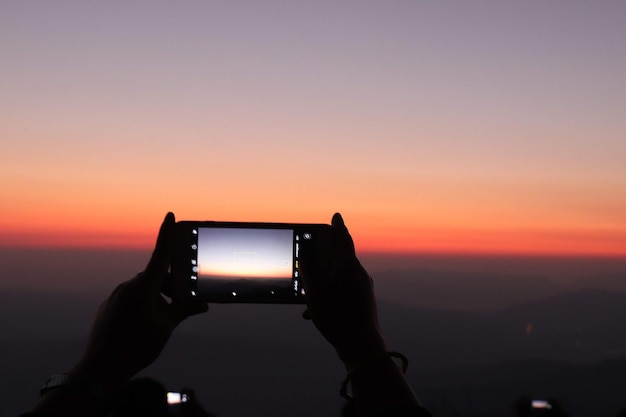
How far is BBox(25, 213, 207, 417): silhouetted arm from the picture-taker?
110cm

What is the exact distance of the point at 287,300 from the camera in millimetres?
2221

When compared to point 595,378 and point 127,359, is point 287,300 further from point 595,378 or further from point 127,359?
point 595,378

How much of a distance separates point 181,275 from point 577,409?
117105 mm

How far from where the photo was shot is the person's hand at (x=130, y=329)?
1239 mm

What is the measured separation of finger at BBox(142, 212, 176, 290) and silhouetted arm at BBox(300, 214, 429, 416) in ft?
1.24

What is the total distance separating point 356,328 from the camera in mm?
1284

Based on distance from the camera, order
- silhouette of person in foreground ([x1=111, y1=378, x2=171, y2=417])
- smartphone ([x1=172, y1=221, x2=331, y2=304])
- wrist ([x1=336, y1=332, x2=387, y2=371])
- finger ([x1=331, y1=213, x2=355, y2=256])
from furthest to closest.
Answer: silhouette of person in foreground ([x1=111, y1=378, x2=171, y2=417])
smartphone ([x1=172, y1=221, x2=331, y2=304])
finger ([x1=331, y1=213, x2=355, y2=256])
wrist ([x1=336, y1=332, x2=387, y2=371])

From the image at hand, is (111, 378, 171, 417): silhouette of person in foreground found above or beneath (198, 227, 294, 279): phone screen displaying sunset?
beneath

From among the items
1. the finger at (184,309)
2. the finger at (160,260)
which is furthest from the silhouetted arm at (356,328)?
the finger at (184,309)

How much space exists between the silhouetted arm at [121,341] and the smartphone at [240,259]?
73cm

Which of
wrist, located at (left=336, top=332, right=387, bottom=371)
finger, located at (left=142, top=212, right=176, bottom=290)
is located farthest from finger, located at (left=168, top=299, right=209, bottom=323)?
wrist, located at (left=336, top=332, right=387, bottom=371)

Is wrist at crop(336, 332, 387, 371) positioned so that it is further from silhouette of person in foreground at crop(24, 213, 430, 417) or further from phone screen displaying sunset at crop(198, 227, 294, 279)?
phone screen displaying sunset at crop(198, 227, 294, 279)

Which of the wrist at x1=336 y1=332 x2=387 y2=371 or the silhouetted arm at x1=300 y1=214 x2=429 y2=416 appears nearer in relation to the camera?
the silhouetted arm at x1=300 y1=214 x2=429 y2=416

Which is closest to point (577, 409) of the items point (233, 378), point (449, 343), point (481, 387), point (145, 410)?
point (481, 387)
